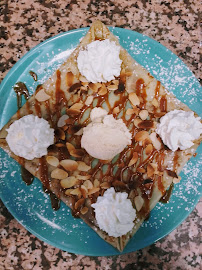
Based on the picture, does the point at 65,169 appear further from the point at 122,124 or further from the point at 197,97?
the point at 197,97

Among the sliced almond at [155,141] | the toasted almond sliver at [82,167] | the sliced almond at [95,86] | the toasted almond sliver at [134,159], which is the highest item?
the sliced almond at [95,86]

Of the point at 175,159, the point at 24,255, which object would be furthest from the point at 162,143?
the point at 24,255

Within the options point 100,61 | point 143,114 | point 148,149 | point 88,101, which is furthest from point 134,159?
point 100,61

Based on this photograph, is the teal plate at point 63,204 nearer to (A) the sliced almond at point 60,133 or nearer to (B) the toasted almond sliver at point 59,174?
(B) the toasted almond sliver at point 59,174

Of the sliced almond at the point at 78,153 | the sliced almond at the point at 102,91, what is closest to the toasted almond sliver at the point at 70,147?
the sliced almond at the point at 78,153

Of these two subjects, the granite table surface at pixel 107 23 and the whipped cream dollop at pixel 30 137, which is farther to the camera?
the granite table surface at pixel 107 23

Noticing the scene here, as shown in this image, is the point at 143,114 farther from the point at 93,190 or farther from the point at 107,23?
the point at 107,23
